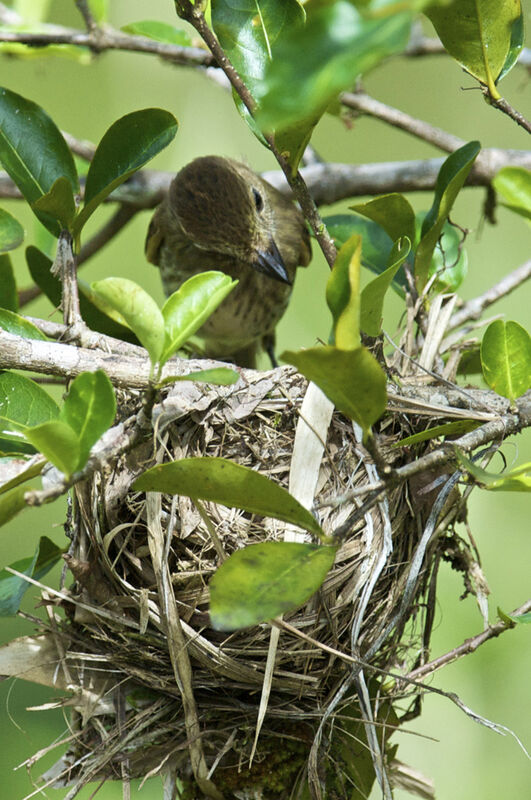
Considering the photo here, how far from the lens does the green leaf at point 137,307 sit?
1.16m

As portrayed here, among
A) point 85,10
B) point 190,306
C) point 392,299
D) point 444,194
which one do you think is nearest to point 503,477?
point 190,306

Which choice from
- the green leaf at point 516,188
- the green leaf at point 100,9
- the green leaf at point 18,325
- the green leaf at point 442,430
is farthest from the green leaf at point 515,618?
the green leaf at point 100,9

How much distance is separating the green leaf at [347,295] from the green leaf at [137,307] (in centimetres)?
27

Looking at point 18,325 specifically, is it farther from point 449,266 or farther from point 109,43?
point 109,43

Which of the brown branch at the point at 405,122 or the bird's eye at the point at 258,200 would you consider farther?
the bird's eye at the point at 258,200

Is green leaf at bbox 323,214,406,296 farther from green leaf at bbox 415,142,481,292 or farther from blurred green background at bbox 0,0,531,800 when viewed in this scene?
blurred green background at bbox 0,0,531,800

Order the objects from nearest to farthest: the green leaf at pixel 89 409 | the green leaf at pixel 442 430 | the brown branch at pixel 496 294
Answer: the green leaf at pixel 89 409 < the green leaf at pixel 442 430 < the brown branch at pixel 496 294

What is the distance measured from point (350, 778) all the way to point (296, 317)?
2.72 meters

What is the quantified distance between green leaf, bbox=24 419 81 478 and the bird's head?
1.83 m

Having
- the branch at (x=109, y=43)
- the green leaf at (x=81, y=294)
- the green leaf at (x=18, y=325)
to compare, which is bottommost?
the green leaf at (x=18, y=325)

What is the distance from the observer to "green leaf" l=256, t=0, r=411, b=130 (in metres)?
0.70

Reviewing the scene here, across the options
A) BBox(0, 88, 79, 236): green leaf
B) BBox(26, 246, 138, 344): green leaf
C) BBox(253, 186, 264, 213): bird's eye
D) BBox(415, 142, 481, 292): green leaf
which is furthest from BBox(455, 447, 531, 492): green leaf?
BBox(253, 186, 264, 213): bird's eye

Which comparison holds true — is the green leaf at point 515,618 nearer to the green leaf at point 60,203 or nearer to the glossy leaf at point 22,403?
the glossy leaf at point 22,403

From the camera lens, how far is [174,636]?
1618 millimetres
